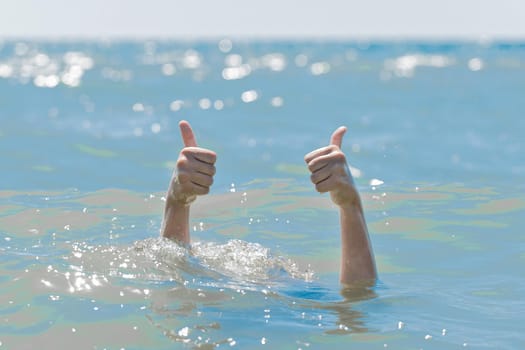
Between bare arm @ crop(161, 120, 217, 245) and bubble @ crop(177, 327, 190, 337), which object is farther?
bare arm @ crop(161, 120, 217, 245)

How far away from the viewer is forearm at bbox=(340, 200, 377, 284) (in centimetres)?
398

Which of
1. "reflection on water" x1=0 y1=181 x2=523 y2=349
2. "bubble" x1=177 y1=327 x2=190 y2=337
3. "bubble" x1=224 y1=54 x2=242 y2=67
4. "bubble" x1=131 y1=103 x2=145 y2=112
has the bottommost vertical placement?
"bubble" x1=177 y1=327 x2=190 y2=337

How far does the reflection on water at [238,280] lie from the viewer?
3.71 meters

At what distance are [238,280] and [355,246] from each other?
23.9 inches

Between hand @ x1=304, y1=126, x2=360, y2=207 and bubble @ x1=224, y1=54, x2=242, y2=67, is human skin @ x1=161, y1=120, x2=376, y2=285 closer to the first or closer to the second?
hand @ x1=304, y1=126, x2=360, y2=207

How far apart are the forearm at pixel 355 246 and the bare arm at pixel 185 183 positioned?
589 millimetres

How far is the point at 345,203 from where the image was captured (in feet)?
12.9

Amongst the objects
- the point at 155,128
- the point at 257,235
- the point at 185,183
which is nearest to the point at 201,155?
the point at 185,183

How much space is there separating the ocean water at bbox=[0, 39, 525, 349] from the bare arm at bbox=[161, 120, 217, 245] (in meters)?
0.12

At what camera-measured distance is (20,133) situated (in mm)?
9906

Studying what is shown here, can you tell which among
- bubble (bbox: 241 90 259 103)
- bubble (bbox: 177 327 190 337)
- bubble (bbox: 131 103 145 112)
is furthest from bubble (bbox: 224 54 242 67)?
bubble (bbox: 177 327 190 337)

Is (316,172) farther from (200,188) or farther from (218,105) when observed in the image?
(218,105)

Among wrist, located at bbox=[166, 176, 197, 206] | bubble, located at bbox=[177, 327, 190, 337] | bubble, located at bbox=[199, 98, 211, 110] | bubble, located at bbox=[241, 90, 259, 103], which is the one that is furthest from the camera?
bubble, located at bbox=[241, 90, 259, 103]

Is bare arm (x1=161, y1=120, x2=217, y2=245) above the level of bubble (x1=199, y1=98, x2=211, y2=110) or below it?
below
